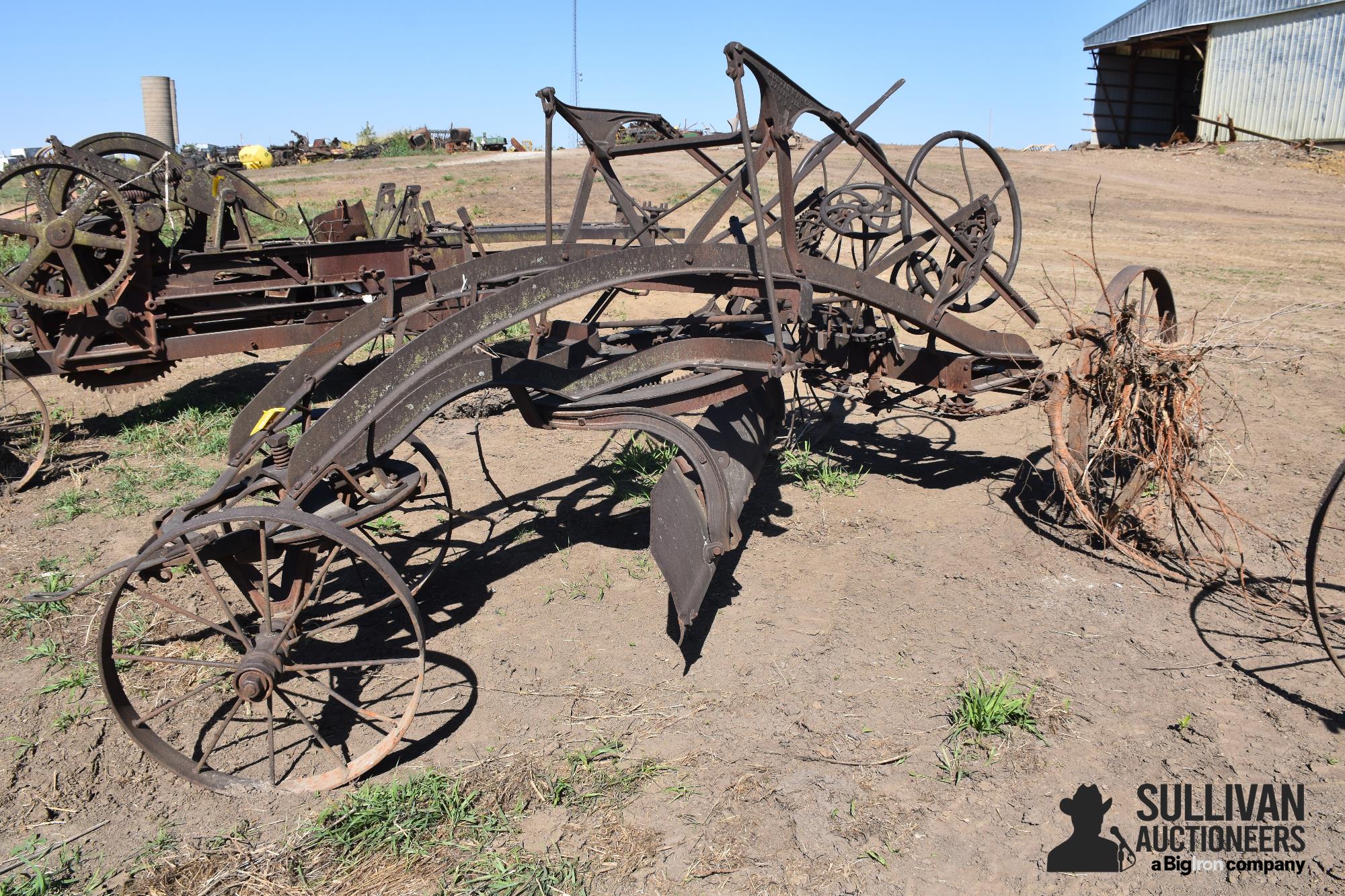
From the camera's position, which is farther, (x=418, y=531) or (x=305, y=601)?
(x=418, y=531)

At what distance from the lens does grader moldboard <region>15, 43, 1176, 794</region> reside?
3.16 meters

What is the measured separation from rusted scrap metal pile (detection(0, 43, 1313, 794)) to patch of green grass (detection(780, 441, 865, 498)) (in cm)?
60

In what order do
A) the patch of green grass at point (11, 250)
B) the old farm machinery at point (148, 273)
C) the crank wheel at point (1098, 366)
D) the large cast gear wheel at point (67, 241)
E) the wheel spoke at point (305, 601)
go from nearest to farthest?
the wheel spoke at point (305, 601) → the crank wheel at point (1098, 366) → the large cast gear wheel at point (67, 241) → the old farm machinery at point (148, 273) → the patch of green grass at point (11, 250)

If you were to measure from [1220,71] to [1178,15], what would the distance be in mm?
2349

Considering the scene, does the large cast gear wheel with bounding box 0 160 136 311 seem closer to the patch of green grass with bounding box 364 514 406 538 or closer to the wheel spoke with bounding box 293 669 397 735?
the patch of green grass with bounding box 364 514 406 538

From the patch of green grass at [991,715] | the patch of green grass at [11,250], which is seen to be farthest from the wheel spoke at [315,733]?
the patch of green grass at [11,250]

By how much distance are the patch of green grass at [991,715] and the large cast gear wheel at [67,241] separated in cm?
580

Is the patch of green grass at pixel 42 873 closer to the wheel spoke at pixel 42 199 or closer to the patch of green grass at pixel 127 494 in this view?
the patch of green grass at pixel 127 494

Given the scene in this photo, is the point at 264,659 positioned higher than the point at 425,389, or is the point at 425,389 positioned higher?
the point at 425,389

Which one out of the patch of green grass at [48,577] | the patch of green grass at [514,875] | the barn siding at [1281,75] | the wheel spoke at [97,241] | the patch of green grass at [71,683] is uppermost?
the barn siding at [1281,75]

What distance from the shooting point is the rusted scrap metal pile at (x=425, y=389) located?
318 centimetres

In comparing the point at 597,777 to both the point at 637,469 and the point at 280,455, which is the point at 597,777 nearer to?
the point at 280,455

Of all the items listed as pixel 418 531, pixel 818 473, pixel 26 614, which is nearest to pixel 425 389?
pixel 418 531

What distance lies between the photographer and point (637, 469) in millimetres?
5832
